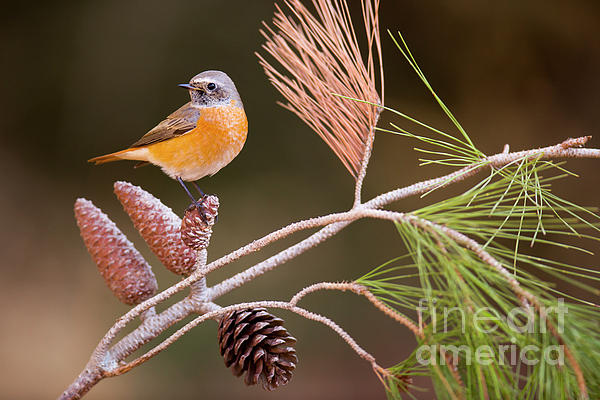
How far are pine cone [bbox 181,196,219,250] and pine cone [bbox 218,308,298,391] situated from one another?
76 millimetres

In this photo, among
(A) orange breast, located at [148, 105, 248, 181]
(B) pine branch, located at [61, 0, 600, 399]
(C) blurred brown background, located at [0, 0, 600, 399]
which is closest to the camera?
(B) pine branch, located at [61, 0, 600, 399]

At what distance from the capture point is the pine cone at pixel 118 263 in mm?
446

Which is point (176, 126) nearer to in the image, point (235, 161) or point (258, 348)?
point (258, 348)

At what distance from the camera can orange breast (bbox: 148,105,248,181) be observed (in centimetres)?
42

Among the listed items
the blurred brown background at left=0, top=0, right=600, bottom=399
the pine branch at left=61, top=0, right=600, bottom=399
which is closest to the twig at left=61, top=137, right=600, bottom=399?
the pine branch at left=61, top=0, right=600, bottom=399

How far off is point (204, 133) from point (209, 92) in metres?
0.03

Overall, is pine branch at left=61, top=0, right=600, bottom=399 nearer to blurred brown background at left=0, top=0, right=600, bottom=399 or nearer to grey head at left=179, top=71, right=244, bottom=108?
grey head at left=179, top=71, right=244, bottom=108

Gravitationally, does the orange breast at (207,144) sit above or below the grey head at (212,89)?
below

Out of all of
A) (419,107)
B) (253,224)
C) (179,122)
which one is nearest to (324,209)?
(253,224)

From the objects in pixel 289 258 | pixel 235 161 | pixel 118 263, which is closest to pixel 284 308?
pixel 289 258

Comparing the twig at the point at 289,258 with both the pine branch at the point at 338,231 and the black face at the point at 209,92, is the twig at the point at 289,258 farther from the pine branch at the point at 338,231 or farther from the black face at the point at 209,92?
the black face at the point at 209,92

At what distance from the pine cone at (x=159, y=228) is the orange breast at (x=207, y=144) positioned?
0.03 metres

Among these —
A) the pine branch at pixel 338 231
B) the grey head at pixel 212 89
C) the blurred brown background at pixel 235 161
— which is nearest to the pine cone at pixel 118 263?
the pine branch at pixel 338 231

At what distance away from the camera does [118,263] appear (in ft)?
1.47
